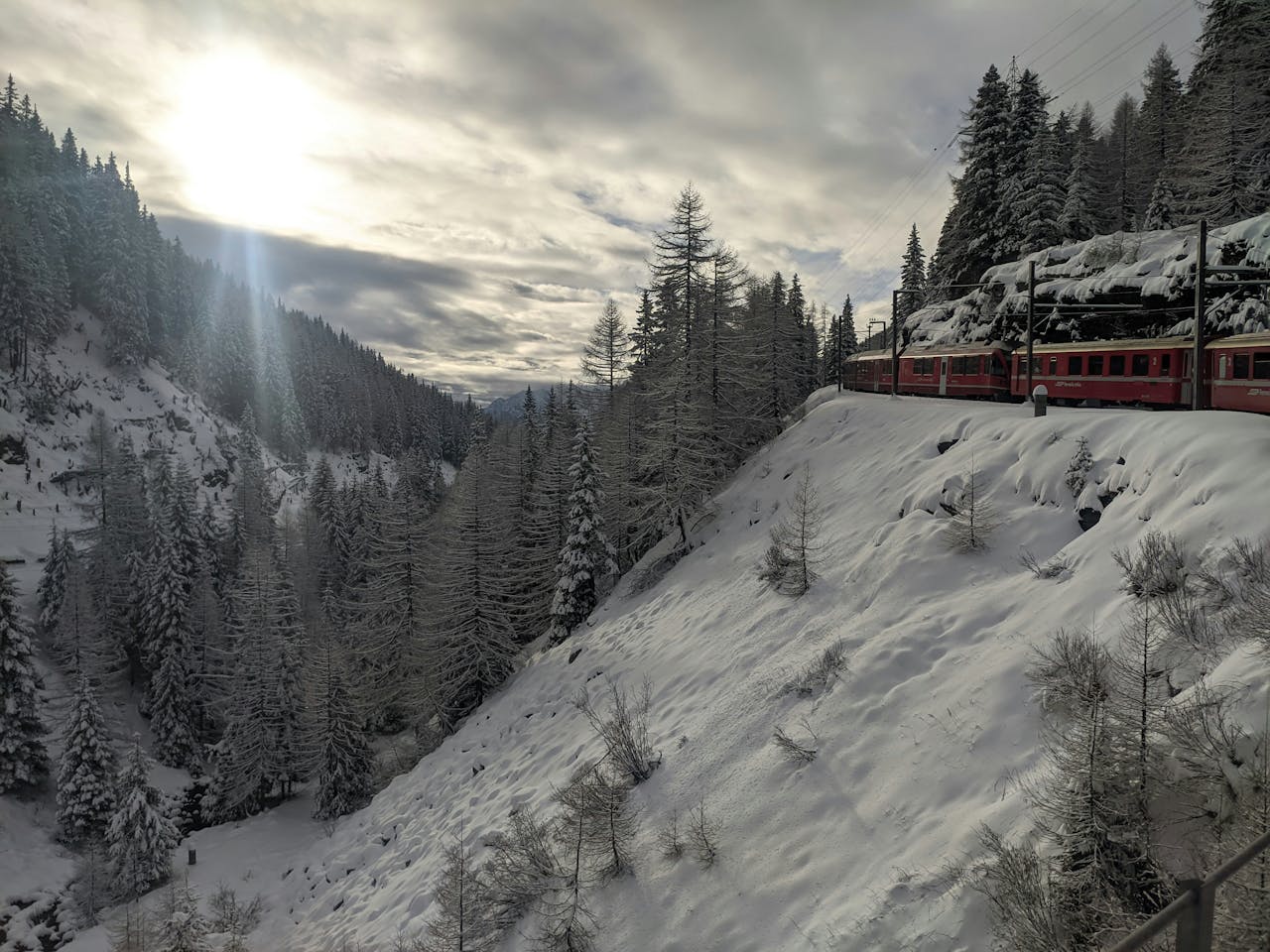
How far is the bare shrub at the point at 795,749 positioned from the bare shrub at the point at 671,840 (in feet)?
5.83

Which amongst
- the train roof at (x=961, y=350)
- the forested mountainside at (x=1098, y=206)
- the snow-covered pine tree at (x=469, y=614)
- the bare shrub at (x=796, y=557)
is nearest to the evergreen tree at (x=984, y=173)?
the forested mountainside at (x=1098, y=206)

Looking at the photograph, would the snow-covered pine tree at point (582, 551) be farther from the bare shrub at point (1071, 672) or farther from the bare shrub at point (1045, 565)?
the bare shrub at point (1071, 672)

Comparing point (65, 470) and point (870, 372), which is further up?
point (870, 372)

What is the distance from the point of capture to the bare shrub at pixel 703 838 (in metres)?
7.44

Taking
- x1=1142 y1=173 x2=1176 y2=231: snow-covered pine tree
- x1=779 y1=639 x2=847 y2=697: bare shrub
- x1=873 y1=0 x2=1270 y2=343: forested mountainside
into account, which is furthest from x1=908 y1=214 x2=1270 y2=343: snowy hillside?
x1=779 y1=639 x2=847 y2=697: bare shrub

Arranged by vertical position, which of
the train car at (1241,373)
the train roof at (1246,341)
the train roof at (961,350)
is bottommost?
the train car at (1241,373)

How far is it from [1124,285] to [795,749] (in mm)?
27748

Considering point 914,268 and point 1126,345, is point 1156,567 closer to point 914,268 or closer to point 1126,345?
point 1126,345

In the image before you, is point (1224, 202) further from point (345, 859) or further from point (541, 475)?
point (345, 859)

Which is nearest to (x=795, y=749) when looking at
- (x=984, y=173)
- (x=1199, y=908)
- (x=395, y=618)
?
(x=1199, y=908)

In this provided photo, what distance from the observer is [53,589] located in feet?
146

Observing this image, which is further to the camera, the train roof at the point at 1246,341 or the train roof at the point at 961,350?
the train roof at the point at 961,350

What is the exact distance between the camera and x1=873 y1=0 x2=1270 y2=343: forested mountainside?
25172 millimetres

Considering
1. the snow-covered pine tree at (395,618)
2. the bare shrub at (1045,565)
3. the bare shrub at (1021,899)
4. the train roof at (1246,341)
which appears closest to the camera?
the bare shrub at (1021,899)
